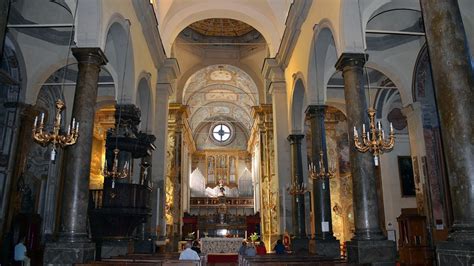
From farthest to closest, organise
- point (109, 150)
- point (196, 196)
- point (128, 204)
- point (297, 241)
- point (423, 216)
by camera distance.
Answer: point (196, 196), point (297, 241), point (423, 216), point (109, 150), point (128, 204)

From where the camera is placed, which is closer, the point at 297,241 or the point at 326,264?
the point at 326,264

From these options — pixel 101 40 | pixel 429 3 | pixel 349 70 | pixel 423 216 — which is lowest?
pixel 423 216

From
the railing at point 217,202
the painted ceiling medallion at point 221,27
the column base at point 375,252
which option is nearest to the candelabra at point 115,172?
the column base at point 375,252

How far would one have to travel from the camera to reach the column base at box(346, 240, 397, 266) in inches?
264

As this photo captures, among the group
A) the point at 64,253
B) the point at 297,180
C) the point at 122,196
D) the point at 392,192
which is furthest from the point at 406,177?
the point at 64,253

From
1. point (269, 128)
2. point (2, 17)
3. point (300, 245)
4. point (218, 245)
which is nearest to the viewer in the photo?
point (2, 17)

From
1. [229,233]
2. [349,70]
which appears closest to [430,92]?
[349,70]

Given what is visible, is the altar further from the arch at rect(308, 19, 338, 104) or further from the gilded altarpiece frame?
the arch at rect(308, 19, 338, 104)

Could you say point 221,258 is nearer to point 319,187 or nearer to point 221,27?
point 319,187

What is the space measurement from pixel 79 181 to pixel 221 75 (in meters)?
18.5

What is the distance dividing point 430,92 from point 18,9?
39.3ft

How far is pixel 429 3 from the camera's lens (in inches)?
179

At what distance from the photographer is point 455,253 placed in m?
3.92

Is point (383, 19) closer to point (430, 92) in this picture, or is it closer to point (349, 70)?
point (430, 92)
